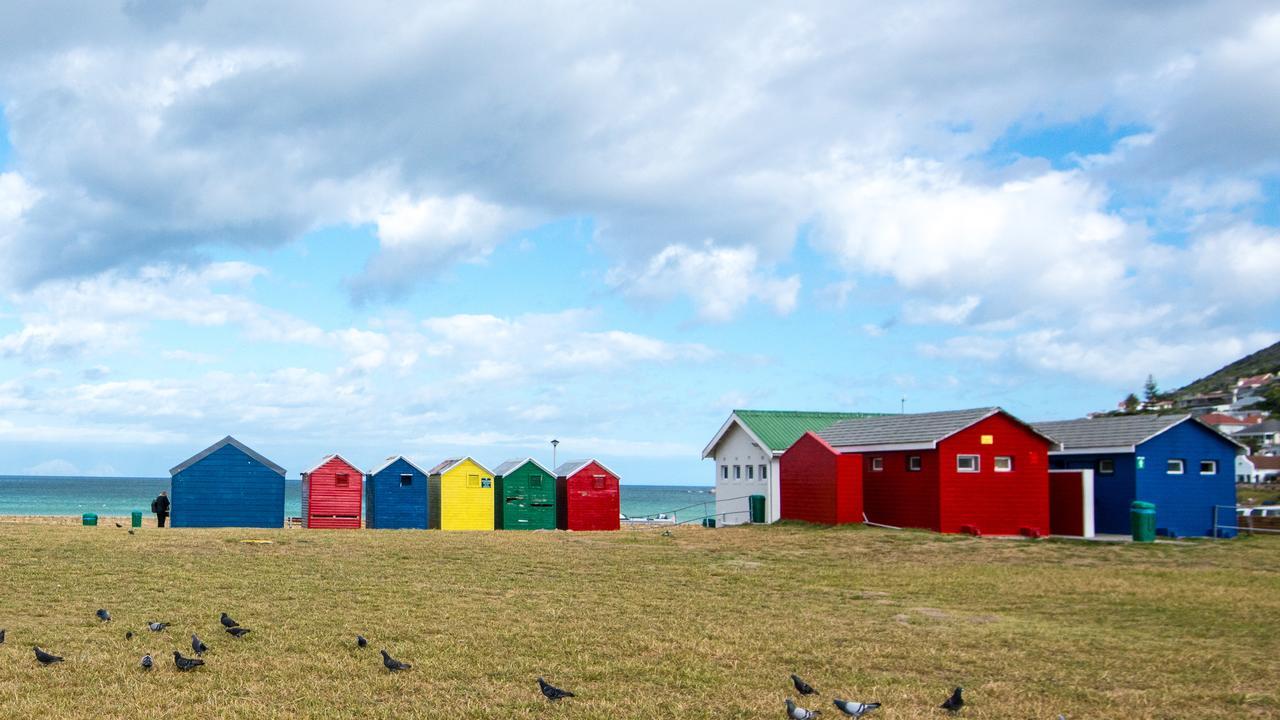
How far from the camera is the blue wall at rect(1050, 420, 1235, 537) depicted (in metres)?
37.2

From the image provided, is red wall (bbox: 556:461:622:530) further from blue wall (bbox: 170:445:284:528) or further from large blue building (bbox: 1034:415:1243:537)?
large blue building (bbox: 1034:415:1243:537)

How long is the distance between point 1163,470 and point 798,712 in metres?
32.5

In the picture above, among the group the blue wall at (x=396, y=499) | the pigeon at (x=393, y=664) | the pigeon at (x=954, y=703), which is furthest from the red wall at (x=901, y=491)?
the pigeon at (x=393, y=664)

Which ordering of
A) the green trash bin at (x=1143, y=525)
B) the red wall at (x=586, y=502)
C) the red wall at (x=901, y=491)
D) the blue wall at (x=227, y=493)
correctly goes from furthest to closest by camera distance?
the red wall at (x=586, y=502), the blue wall at (x=227, y=493), the red wall at (x=901, y=491), the green trash bin at (x=1143, y=525)

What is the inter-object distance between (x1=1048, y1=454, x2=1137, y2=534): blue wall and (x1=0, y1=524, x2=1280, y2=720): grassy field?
1001cm

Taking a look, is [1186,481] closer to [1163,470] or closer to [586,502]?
[1163,470]

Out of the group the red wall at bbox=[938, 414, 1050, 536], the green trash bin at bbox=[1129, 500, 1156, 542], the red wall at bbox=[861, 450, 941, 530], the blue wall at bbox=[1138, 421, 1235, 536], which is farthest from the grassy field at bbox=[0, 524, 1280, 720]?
the blue wall at bbox=[1138, 421, 1235, 536]

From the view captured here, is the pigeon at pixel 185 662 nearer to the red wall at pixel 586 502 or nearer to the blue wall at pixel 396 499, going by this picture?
the blue wall at pixel 396 499

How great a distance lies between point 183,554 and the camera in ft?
78.1

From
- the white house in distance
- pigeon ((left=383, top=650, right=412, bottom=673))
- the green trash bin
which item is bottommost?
the green trash bin

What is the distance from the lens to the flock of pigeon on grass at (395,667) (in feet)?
31.8

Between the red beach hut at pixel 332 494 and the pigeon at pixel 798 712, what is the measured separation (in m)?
34.0

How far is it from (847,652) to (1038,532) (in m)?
24.8

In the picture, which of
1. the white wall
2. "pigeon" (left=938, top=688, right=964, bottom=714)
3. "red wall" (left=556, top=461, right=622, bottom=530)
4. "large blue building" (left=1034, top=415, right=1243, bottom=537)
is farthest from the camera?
"red wall" (left=556, top=461, right=622, bottom=530)
